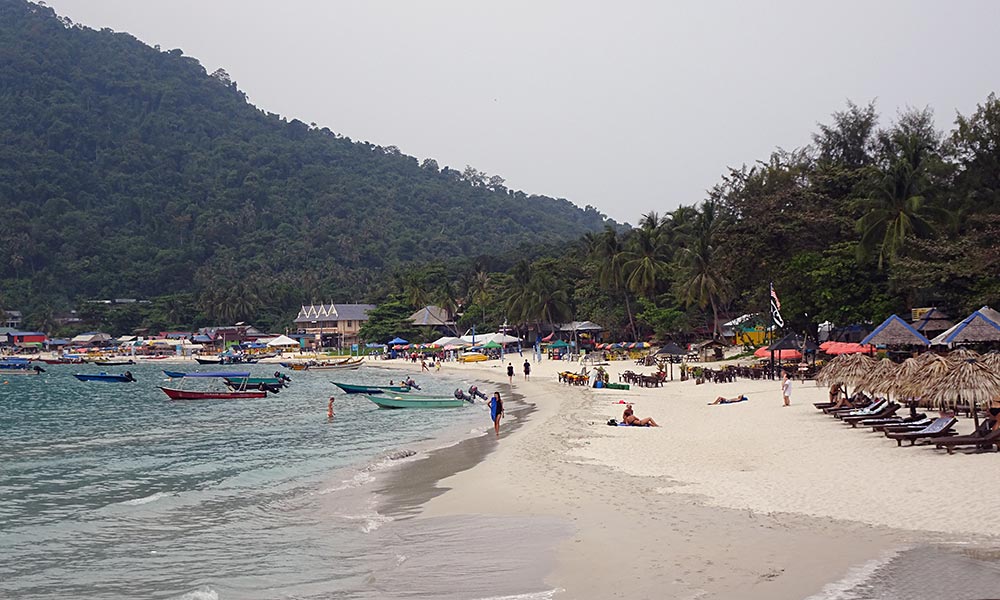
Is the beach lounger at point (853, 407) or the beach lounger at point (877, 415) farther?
the beach lounger at point (853, 407)

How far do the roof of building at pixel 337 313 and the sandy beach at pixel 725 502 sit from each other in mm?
Result: 90367

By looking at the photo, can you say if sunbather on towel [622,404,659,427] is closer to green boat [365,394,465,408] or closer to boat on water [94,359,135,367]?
green boat [365,394,465,408]

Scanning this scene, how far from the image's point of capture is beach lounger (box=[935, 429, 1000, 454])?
1330 centimetres

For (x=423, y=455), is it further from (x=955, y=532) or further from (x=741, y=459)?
(x=955, y=532)

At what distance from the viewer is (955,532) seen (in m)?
8.88

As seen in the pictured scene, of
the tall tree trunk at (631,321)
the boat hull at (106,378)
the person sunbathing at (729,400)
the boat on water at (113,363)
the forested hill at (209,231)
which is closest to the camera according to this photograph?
the person sunbathing at (729,400)

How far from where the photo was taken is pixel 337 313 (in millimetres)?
109938

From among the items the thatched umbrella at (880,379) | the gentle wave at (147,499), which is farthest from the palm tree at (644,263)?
the gentle wave at (147,499)

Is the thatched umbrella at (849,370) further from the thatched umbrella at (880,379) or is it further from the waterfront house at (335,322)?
the waterfront house at (335,322)

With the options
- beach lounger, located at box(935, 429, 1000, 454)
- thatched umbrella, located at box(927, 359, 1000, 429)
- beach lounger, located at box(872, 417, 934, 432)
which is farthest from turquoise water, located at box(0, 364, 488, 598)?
thatched umbrella, located at box(927, 359, 1000, 429)

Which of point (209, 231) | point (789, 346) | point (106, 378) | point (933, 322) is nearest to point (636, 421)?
point (933, 322)

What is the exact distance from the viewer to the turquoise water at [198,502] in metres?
9.79

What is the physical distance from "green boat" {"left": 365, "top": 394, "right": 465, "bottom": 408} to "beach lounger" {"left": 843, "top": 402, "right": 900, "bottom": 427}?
18594 mm

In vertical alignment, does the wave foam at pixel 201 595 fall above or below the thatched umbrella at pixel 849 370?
below
